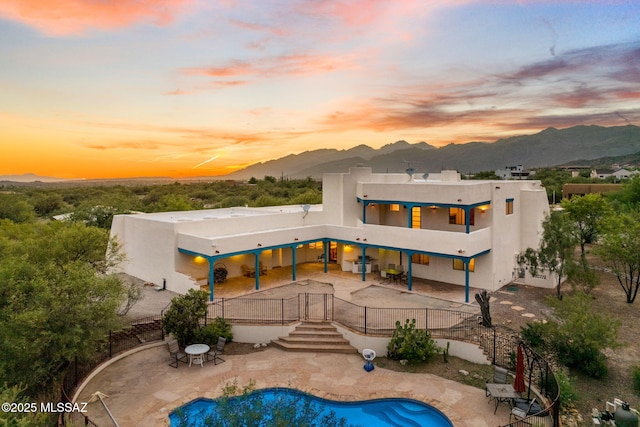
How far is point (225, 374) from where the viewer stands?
13.1 metres

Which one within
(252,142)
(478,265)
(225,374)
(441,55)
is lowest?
(225,374)

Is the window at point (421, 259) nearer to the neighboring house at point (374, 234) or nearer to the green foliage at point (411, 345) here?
the neighboring house at point (374, 234)

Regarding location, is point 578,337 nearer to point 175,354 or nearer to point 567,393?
point 567,393

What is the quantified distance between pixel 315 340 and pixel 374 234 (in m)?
9.07

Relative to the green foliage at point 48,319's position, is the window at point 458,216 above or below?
above

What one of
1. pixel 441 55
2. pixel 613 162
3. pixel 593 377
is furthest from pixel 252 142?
pixel 613 162

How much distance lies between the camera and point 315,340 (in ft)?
50.3

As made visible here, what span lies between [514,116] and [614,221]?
25.4m

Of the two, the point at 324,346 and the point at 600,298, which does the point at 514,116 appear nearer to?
the point at 600,298

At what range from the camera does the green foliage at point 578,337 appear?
12539 millimetres

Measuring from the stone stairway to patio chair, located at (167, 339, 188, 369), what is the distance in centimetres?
353

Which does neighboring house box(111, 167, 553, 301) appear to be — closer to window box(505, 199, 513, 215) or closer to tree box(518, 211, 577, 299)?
window box(505, 199, 513, 215)

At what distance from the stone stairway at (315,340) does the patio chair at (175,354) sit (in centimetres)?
353

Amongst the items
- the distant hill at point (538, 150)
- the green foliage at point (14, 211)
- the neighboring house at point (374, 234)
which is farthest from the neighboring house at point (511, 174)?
the distant hill at point (538, 150)
